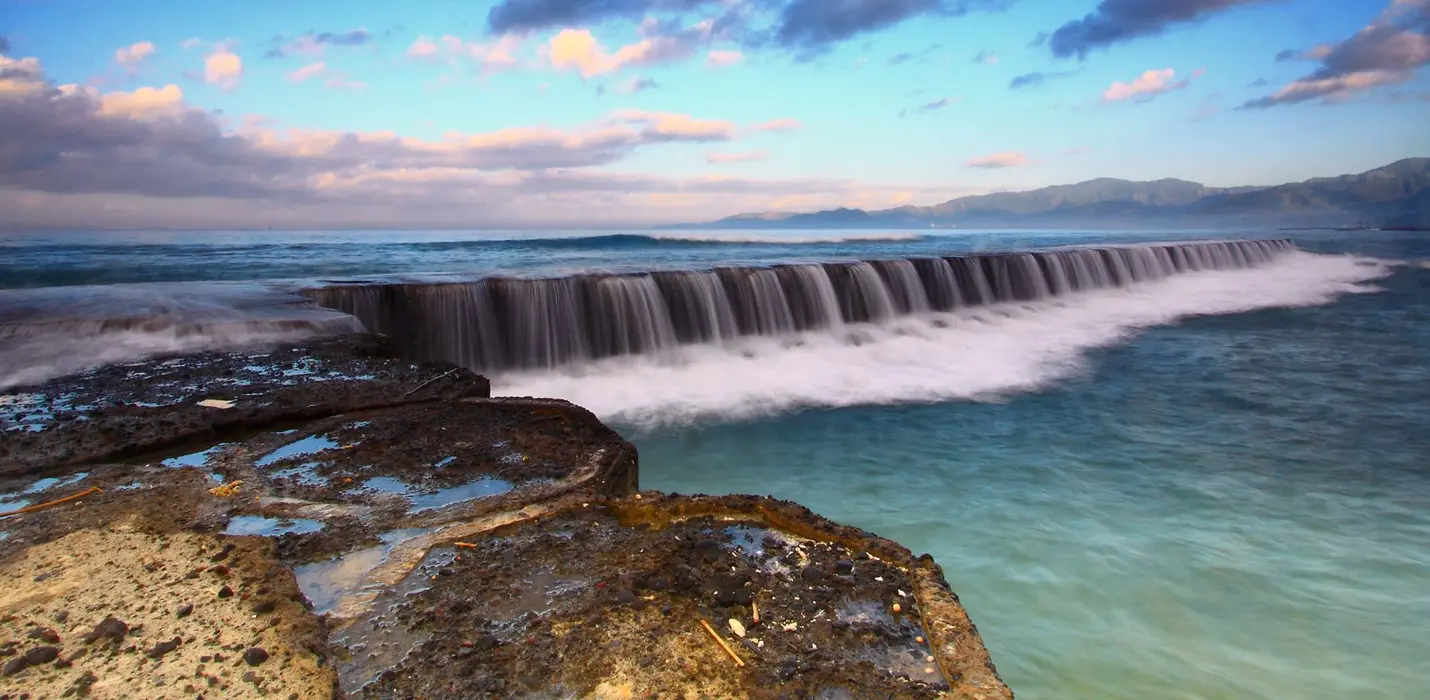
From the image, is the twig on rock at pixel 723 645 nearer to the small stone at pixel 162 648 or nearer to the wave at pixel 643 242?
the small stone at pixel 162 648

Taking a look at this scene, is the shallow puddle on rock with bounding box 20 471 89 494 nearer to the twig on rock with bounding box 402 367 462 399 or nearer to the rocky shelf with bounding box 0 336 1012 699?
the rocky shelf with bounding box 0 336 1012 699

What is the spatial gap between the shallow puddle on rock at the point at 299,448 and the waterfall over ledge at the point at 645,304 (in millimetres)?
7274

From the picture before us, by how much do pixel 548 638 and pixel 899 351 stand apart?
13.2 metres

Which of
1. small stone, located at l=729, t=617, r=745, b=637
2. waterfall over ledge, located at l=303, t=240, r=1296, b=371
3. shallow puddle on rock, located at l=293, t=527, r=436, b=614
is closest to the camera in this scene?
small stone, located at l=729, t=617, r=745, b=637

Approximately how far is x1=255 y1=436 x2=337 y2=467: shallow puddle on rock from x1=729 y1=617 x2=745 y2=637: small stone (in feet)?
10.0

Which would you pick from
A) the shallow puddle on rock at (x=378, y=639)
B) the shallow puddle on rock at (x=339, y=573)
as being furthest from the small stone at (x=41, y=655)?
the shallow puddle on rock at (x=378, y=639)

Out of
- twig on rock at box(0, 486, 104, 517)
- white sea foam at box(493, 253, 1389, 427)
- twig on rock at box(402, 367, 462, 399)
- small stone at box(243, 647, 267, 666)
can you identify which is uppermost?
twig on rock at box(402, 367, 462, 399)

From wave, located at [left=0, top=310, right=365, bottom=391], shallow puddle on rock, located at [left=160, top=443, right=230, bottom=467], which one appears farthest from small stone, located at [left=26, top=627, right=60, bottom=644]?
wave, located at [left=0, top=310, right=365, bottom=391]

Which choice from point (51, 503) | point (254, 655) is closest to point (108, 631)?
point (254, 655)

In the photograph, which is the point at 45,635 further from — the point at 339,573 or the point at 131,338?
the point at 131,338

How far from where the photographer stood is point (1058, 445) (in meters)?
9.19

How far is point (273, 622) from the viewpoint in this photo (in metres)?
2.59

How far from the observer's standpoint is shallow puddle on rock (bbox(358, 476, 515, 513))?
368 centimetres

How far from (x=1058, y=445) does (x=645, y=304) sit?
7751 mm
